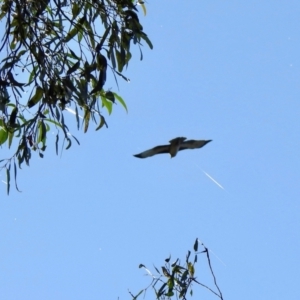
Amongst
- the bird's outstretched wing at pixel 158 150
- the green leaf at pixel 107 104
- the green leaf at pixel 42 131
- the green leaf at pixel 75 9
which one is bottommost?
the bird's outstretched wing at pixel 158 150

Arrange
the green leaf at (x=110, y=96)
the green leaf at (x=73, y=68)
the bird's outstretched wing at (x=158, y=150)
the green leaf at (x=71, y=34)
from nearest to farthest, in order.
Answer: the bird's outstretched wing at (x=158, y=150)
the green leaf at (x=73, y=68)
the green leaf at (x=71, y=34)
the green leaf at (x=110, y=96)

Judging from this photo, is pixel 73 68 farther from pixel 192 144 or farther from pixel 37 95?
pixel 192 144

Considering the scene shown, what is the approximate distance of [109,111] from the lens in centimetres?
253

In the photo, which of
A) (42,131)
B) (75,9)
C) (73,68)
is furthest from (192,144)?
(75,9)

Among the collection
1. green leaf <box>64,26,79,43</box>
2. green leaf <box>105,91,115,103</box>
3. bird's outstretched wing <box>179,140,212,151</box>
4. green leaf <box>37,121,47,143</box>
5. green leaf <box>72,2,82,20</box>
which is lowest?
bird's outstretched wing <box>179,140,212,151</box>

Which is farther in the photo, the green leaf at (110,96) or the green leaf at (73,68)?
the green leaf at (110,96)

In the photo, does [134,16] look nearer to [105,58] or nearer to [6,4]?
[105,58]

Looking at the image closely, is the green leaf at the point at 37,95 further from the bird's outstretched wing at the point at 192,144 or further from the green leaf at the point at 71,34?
the bird's outstretched wing at the point at 192,144

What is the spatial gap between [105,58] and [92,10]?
249mm

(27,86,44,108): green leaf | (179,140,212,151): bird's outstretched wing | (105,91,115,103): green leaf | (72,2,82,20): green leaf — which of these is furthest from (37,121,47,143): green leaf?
(179,140,212,151): bird's outstretched wing

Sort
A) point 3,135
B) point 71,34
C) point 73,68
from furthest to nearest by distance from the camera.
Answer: point 3,135 < point 71,34 < point 73,68

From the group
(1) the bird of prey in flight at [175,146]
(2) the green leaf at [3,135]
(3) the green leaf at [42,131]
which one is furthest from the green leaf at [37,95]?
(1) the bird of prey in flight at [175,146]

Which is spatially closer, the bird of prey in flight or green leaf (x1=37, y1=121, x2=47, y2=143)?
the bird of prey in flight

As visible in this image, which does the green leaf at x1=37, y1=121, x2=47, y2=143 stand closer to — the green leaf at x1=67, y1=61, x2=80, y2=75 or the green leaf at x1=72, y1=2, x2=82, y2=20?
the green leaf at x1=67, y1=61, x2=80, y2=75
